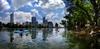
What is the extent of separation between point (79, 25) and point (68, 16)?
805 centimetres

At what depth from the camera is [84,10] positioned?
65312mm

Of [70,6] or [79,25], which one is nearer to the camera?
[70,6]

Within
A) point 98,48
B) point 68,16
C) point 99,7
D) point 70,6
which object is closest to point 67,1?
point 70,6

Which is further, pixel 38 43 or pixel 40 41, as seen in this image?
pixel 40 41

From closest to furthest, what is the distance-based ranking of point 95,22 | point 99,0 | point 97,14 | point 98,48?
point 98,48 < point 99,0 < point 97,14 < point 95,22

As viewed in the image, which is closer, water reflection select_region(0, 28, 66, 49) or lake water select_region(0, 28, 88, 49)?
lake water select_region(0, 28, 88, 49)

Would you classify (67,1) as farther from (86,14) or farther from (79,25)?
(79,25)

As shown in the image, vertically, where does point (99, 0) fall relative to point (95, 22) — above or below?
above

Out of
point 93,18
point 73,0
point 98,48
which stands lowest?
point 98,48

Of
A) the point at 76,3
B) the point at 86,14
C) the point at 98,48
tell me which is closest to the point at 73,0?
the point at 76,3

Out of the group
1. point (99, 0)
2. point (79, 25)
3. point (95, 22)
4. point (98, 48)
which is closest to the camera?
point (98, 48)

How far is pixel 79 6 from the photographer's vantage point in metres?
63.6

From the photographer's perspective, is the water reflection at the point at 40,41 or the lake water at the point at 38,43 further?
the water reflection at the point at 40,41

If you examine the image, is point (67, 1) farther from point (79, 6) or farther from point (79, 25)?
point (79, 25)
